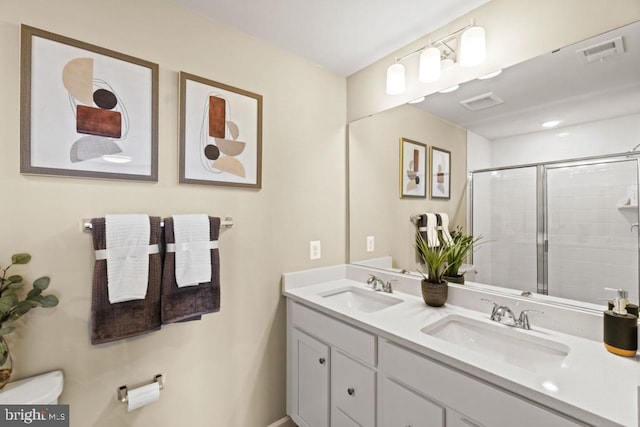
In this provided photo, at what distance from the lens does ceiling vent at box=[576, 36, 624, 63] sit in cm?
108

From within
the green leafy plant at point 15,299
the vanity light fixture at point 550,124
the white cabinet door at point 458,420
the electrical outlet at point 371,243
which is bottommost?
the white cabinet door at point 458,420

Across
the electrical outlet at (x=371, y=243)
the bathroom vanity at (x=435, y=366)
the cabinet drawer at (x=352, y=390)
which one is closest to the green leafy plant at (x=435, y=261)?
the bathroom vanity at (x=435, y=366)

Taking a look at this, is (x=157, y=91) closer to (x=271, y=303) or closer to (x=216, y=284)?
(x=216, y=284)

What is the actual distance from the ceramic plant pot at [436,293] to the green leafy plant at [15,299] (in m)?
1.55

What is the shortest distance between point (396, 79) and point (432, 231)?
2.97ft

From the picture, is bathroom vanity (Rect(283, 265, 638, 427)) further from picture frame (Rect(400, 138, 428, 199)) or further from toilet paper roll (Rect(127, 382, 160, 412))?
toilet paper roll (Rect(127, 382, 160, 412))

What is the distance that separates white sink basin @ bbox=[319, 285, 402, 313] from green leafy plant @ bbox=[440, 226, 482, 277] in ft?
1.16

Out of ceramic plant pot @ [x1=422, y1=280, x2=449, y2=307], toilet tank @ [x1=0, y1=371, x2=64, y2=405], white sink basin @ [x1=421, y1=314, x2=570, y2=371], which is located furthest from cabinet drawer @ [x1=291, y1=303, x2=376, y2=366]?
toilet tank @ [x1=0, y1=371, x2=64, y2=405]

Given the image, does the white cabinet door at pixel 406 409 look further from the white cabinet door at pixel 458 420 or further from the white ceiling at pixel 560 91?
the white ceiling at pixel 560 91

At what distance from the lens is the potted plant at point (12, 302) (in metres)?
0.94

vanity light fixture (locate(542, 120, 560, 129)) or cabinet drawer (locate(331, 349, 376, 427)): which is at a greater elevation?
vanity light fixture (locate(542, 120, 560, 129))

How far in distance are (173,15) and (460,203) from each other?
1.70 metres

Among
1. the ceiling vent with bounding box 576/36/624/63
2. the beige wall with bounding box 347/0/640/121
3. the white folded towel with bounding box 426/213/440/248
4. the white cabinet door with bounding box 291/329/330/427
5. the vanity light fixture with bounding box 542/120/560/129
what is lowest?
the white cabinet door with bounding box 291/329/330/427

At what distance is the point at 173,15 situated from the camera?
4.56 ft
